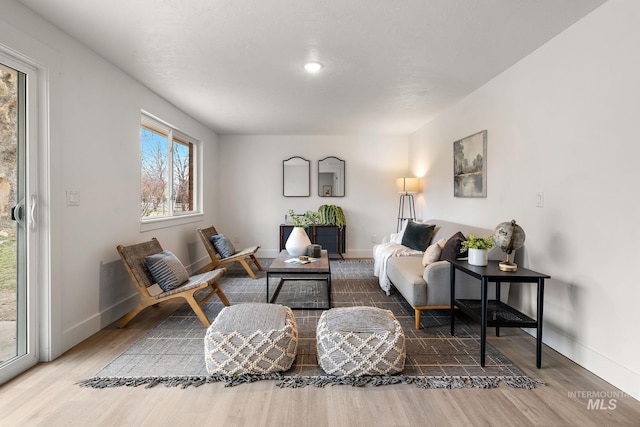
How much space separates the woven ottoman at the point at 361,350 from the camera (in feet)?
6.62

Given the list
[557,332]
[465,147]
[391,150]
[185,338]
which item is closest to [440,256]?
[557,332]

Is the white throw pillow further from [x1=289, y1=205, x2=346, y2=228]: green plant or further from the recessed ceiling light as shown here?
[x1=289, y1=205, x2=346, y2=228]: green plant

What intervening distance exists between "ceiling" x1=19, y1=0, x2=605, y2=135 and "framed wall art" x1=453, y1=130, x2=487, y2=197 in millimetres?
571

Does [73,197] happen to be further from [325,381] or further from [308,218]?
[308,218]

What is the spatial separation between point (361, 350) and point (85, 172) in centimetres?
251

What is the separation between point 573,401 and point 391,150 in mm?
5037

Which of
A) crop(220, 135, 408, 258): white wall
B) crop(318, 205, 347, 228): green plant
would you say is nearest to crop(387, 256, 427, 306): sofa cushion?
crop(318, 205, 347, 228): green plant

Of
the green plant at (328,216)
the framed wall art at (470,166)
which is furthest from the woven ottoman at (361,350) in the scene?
the green plant at (328,216)

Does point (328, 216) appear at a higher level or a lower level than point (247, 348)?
higher

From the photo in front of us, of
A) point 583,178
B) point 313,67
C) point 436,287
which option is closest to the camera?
point 583,178

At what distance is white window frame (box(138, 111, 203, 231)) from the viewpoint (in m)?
3.73

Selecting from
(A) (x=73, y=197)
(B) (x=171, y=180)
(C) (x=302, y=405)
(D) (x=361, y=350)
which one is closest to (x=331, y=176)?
(B) (x=171, y=180)

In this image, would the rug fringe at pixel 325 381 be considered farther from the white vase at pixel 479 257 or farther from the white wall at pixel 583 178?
the white vase at pixel 479 257

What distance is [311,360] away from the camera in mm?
2268
